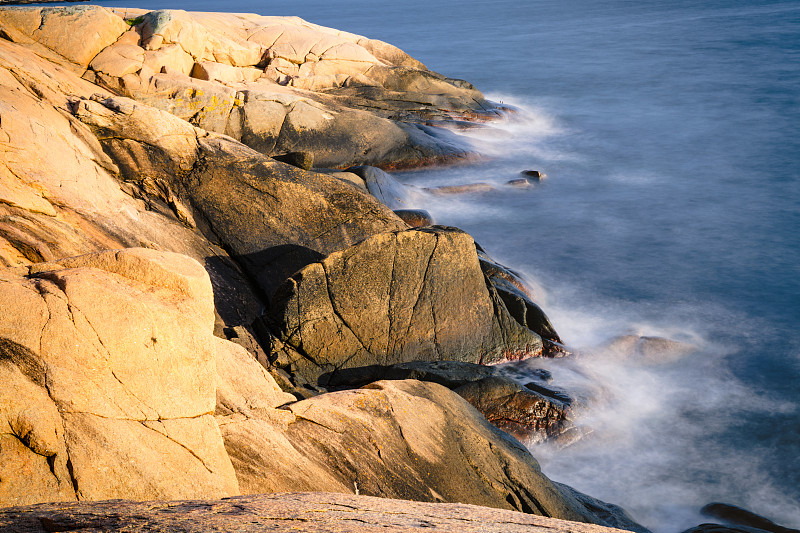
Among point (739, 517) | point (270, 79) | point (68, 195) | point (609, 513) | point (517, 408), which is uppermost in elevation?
point (270, 79)

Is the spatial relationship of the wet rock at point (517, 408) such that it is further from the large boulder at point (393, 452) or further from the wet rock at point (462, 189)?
the wet rock at point (462, 189)

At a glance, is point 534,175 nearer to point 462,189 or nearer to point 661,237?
point 462,189

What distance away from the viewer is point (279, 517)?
3479mm

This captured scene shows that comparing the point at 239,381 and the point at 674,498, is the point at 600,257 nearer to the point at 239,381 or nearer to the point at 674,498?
the point at 674,498

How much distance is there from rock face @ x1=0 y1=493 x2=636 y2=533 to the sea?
480 cm

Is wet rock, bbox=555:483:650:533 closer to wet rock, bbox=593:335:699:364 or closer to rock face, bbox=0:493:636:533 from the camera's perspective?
rock face, bbox=0:493:636:533

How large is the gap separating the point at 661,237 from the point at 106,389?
15.7 m

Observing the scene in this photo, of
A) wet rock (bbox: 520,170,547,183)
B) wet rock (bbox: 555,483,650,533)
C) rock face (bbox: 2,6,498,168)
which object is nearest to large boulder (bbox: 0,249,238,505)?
wet rock (bbox: 555,483,650,533)

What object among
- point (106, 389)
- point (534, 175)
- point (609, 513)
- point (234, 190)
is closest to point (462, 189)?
point (534, 175)

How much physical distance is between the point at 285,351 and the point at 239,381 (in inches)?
116

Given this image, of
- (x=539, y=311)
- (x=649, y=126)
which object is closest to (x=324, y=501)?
(x=539, y=311)

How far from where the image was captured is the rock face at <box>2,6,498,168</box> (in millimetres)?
14039

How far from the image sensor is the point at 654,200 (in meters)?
19.6

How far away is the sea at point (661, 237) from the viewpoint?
→ 909 centimetres
